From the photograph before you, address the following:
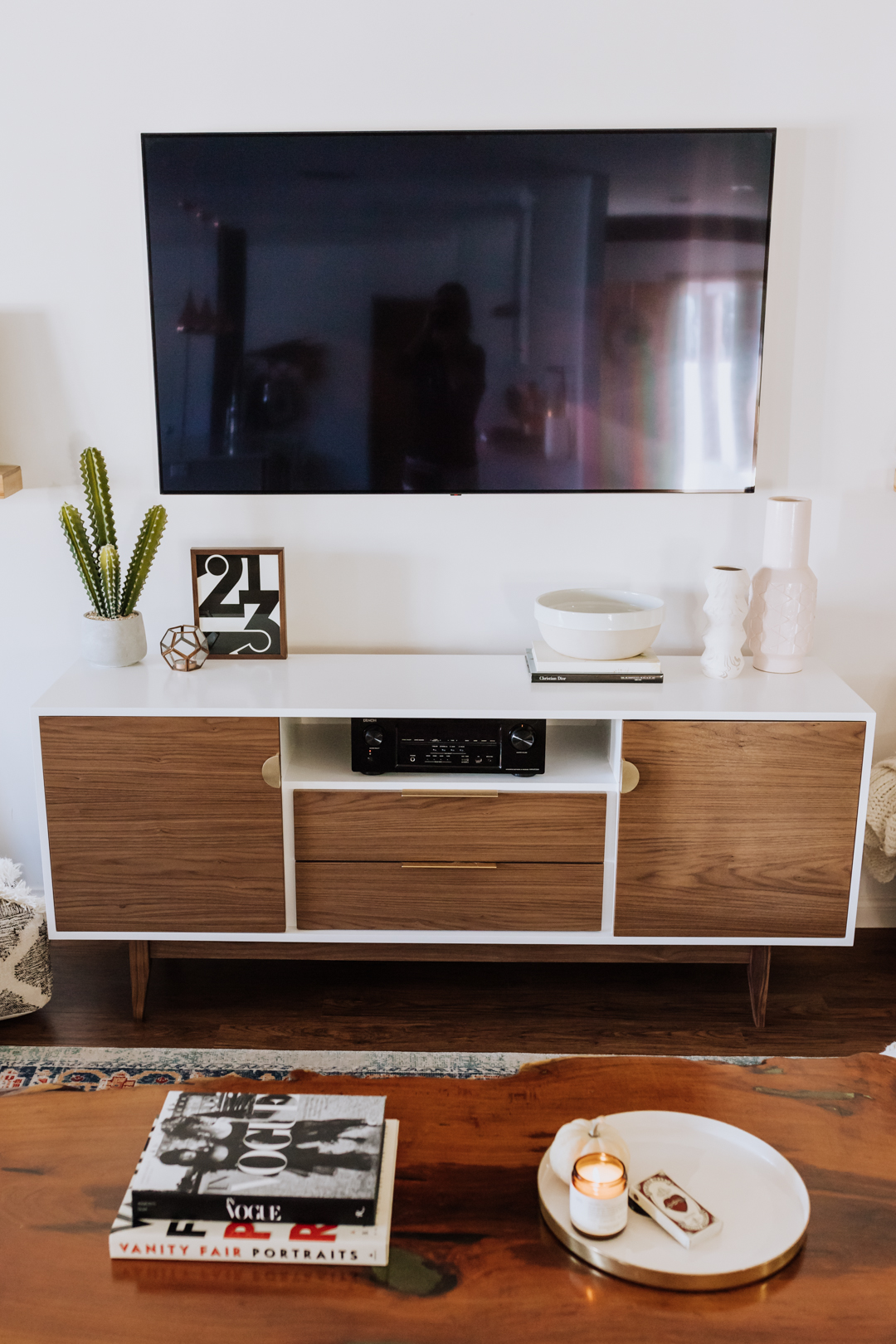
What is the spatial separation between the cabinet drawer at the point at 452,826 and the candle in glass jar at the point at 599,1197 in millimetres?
975

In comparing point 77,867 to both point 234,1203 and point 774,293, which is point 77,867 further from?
point 774,293

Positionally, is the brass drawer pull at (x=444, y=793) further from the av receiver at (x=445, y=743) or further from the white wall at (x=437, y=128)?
the white wall at (x=437, y=128)

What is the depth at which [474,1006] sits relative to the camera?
2.31m

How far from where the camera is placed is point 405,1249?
3.96 feet

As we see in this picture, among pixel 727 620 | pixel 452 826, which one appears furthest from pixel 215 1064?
pixel 727 620

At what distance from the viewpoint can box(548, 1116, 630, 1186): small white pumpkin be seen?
1.24 meters

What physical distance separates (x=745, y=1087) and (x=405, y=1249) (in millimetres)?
514

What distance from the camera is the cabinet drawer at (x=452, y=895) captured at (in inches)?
86.4

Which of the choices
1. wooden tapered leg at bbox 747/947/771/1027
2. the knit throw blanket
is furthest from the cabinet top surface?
wooden tapered leg at bbox 747/947/771/1027

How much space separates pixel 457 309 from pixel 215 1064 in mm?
1563

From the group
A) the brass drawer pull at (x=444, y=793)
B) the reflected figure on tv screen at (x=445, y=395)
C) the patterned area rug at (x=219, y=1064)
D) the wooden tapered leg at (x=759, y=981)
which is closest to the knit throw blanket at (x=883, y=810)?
the wooden tapered leg at (x=759, y=981)

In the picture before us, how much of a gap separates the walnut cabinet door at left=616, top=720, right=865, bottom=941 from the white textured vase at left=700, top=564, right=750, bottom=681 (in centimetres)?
20

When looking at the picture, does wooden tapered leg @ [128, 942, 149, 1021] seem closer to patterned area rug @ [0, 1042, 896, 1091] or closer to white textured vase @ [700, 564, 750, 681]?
patterned area rug @ [0, 1042, 896, 1091]

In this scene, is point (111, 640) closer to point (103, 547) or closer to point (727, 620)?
point (103, 547)
